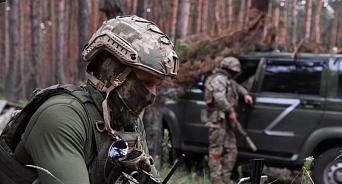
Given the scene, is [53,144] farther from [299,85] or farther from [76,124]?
[299,85]

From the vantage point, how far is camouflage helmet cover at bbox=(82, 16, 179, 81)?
1938 millimetres

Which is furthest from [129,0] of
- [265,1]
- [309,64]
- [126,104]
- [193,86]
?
[126,104]

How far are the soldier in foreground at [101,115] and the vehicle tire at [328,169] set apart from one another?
12.6 ft

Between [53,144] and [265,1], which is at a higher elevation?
[265,1]

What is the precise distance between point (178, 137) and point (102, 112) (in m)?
4.48

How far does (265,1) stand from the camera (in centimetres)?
810

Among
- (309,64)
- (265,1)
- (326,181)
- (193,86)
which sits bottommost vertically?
(326,181)

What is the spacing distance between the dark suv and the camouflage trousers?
158 millimetres

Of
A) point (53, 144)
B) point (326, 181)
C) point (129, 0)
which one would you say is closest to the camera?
point (53, 144)

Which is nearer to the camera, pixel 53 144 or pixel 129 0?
pixel 53 144

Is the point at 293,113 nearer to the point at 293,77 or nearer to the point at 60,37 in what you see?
the point at 293,77

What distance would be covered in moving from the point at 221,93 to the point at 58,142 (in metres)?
4.37

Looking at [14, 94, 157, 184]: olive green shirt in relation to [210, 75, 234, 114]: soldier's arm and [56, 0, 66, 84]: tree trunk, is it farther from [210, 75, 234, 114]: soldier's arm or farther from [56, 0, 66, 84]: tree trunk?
[56, 0, 66, 84]: tree trunk

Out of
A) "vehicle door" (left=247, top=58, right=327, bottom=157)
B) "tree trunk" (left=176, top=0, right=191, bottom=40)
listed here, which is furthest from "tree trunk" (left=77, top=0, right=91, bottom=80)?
"vehicle door" (left=247, top=58, right=327, bottom=157)
